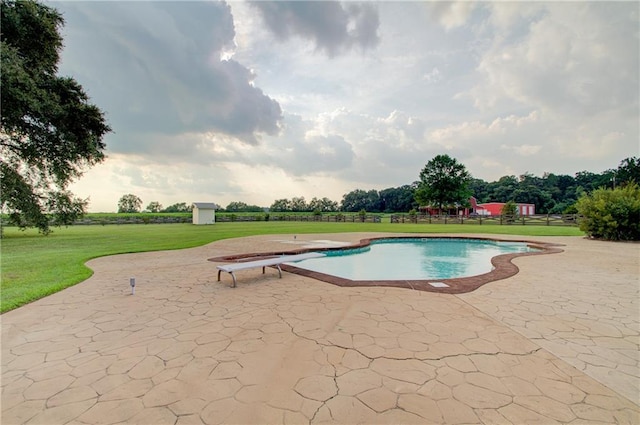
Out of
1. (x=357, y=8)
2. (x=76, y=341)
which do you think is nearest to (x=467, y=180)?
(x=357, y=8)

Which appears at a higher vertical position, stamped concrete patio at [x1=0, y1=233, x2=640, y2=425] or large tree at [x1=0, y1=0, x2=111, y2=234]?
large tree at [x1=0, y1=0, x2=111, y2=234]

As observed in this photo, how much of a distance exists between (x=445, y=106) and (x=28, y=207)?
23551 mm

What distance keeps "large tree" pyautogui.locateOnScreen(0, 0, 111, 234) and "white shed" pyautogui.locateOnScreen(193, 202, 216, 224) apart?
1849 centimetres

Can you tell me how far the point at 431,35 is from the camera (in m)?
12.7

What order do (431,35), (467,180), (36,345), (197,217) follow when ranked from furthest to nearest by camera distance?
(467,180) → (197,217) → (431,35) → (36,345)

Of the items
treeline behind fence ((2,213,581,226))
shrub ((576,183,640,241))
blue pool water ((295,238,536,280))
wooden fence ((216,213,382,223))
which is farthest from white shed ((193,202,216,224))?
shrub ((576,183,640,241))

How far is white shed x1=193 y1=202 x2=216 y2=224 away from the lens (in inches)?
1300

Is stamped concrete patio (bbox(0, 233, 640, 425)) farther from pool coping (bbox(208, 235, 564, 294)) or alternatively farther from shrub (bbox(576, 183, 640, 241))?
shrub (bbox(576, 183, 640, 241))

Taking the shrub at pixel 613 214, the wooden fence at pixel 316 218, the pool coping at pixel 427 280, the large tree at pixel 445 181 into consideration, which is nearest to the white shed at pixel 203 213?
the wooden fence at pixel 316 218

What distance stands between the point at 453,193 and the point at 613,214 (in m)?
28.2

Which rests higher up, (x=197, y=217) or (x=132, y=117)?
(x=132, y=117)

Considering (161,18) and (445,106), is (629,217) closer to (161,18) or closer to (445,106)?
(445,106)

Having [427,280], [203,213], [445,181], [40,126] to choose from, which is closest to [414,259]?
[427,280]

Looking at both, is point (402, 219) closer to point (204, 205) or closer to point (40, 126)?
point (204, 205)
